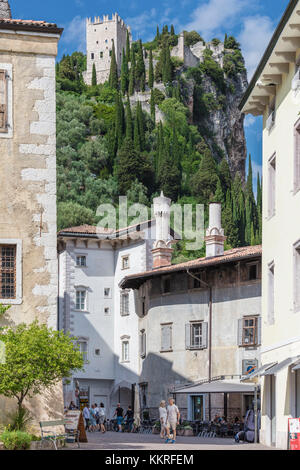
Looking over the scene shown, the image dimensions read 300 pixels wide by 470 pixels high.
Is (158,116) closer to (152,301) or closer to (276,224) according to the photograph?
(152,301)

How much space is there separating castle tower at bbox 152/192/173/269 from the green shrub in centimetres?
3745

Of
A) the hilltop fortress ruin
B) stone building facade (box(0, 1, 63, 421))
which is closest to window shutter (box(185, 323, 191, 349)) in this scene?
stone building facade (box(0, 1, 63, 421))

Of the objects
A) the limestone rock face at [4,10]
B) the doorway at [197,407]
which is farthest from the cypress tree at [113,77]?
the limestone rock face at [4,10]

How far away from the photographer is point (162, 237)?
59688 mm

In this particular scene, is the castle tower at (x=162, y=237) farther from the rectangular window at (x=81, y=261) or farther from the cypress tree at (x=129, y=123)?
the cypress tree at (x=129, y=123)

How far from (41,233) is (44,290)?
1330 millimetres

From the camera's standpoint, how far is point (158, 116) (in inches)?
5733

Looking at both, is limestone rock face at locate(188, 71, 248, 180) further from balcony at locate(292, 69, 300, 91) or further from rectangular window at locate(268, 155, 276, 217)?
balcony at locate(292, 69, 300, 91)

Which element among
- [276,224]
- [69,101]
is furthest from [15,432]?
[69,101]

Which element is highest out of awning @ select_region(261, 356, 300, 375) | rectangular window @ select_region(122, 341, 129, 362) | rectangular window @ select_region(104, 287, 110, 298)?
rectangular window @ select_region(104, 287, 110, 298)

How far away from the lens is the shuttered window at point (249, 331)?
Result: 46594 mm

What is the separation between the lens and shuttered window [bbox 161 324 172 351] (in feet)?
171

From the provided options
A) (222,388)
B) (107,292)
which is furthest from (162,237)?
(222,388)

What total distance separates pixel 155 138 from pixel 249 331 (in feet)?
305
